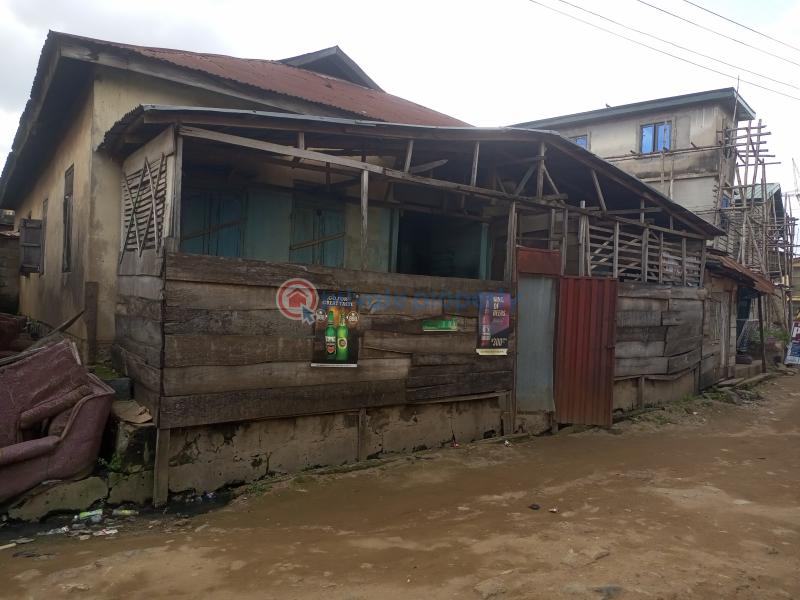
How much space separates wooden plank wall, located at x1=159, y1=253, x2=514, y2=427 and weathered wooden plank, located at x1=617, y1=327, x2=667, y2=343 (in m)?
3.53

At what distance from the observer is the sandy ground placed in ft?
11.0

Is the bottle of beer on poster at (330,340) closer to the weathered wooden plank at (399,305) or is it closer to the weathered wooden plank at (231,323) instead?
the weathered wooden plank at (231,323)

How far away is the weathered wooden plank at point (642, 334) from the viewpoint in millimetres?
9327

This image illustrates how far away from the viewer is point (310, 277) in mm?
5672

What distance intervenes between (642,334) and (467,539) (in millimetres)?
6849

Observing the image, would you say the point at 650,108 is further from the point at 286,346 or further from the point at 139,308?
the point at 139,308

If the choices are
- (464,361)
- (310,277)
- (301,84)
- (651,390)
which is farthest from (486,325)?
(301,84)

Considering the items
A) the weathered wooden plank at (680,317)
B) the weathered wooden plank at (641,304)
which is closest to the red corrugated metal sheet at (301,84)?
the weathered wooden plank at (641,304)

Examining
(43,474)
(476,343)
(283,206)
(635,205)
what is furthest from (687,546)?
(635,205)

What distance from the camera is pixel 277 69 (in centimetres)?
957

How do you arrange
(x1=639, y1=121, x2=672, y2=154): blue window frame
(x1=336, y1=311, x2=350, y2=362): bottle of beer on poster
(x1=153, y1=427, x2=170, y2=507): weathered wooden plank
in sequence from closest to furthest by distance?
(x1=153, y1=427, x2=170, y2=507): weathered wooden plank
(x1=336, y1=311, x2=350, y2=362): bottle of beer on poster
(x1=639, y1=121, x2=672, y2=154): blue window frame

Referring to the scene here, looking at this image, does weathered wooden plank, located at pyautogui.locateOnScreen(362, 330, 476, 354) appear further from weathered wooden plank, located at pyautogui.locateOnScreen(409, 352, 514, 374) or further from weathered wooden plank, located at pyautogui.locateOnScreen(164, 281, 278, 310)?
weathered wooden plank, located at pyautogui.locateOnScreen(164, 281, 278, 310)

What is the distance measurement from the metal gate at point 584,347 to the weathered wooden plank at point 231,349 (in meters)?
4.35

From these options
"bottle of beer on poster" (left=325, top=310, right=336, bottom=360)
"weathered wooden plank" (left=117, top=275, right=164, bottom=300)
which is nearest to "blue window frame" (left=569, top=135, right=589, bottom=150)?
"bottle of beer on poster" (left=325, top=310, right=336, bottom=360)
